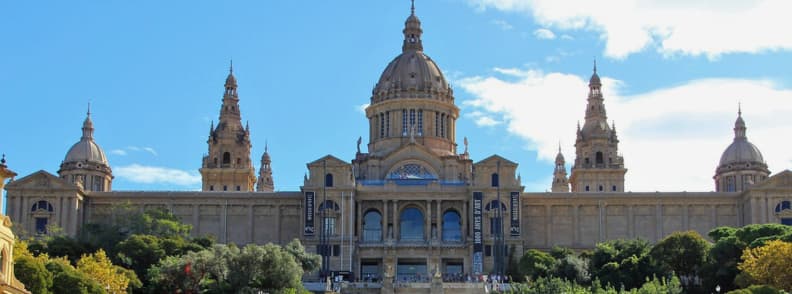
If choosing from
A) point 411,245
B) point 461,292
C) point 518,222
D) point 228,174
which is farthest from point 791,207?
Result: point 228,174

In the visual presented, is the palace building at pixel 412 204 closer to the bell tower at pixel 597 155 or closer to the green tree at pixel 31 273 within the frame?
the bell tower at pixel 597 155

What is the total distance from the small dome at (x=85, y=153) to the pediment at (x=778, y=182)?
68009mm

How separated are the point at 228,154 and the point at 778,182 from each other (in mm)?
58505

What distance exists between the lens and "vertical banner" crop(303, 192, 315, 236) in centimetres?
11706

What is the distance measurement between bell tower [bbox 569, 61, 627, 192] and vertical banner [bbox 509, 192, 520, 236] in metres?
22.4

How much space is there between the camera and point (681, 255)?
3595 inches

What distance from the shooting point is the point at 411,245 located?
118 meters

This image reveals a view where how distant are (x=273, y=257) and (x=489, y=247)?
3848 cm

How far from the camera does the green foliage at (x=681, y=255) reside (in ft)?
300

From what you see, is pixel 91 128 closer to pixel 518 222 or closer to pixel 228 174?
pixel 228 174

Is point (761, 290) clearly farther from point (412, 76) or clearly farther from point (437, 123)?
point (412, 76)

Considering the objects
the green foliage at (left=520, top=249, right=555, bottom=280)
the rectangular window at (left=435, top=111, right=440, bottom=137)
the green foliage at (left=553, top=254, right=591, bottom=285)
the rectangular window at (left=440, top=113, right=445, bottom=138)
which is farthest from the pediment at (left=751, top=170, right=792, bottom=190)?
the green foliage at (left=553, top=254, right=591, bottom=285)

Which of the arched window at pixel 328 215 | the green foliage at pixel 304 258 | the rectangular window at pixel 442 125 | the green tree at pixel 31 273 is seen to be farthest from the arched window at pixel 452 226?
the green tree at pixel 31 273

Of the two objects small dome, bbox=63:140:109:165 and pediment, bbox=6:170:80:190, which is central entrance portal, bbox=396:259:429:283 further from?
small dome, bbox=63:140:109:165
